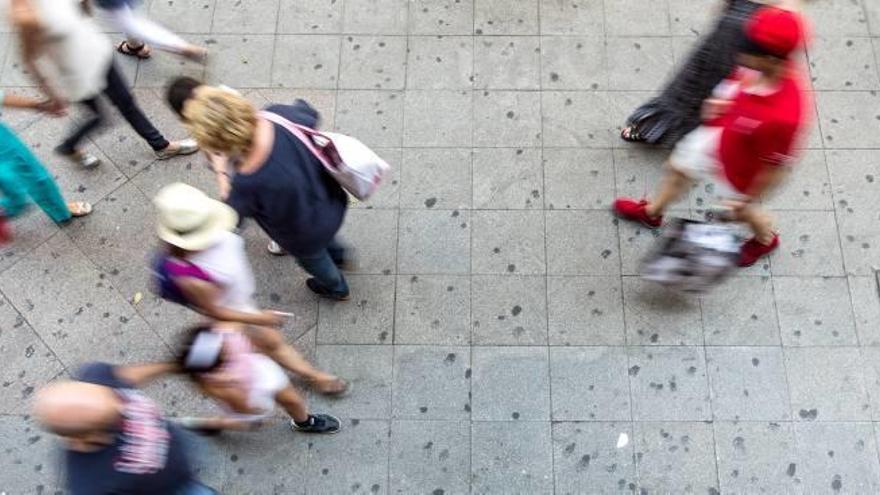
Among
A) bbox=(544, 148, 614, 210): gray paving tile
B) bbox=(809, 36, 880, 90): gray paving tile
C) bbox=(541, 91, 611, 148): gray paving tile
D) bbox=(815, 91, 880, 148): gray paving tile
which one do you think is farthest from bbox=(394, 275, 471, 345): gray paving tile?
bbox=(809, 36, 880, 90): gray paving tile

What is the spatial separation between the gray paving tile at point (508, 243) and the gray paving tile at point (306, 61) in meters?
1.52

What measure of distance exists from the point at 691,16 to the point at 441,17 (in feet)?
5.94

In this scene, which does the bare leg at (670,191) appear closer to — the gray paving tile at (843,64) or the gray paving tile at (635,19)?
the gray paving tile at (635,19)

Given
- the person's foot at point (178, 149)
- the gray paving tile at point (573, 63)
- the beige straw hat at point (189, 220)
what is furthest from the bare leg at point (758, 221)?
the person's foot at point (178, 149)

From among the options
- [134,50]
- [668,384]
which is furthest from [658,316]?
[134,50]

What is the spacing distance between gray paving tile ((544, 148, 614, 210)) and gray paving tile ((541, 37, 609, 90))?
1.82 feet

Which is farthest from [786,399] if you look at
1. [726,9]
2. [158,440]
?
[158,440]

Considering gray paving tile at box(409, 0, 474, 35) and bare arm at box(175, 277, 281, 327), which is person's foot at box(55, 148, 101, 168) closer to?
bare arm at box(175, 277, 281, 327)

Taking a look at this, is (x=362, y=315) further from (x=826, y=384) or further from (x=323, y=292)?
(x=826, y=384)

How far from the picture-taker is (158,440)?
118 inches

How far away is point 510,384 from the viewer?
4406 mm

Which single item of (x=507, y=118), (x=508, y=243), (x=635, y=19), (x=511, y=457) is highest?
(x=635, y=19)

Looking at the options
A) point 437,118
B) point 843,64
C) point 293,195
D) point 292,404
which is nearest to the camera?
point 293,195

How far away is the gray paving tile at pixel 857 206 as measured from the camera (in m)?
4.71
